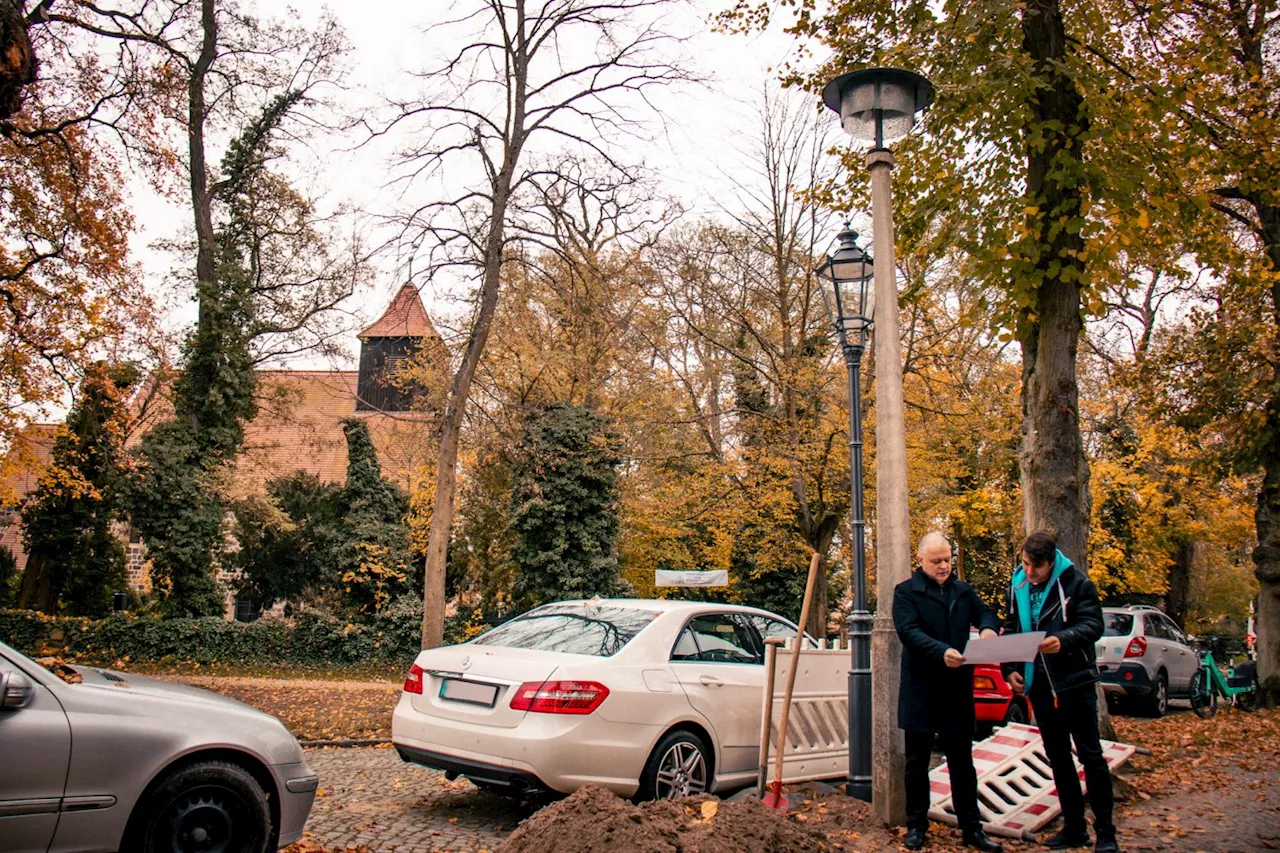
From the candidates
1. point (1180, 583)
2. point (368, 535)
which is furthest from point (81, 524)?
point (1180, 583)

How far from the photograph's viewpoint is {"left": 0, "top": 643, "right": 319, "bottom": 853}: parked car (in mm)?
4219

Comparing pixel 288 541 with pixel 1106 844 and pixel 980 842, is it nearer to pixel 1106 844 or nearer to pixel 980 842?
pixel 980 842

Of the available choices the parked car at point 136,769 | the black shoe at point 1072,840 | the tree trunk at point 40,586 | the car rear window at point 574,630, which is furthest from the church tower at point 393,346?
the black shoe at point 1072,840

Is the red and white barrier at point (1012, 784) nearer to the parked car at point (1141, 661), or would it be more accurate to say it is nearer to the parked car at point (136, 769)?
the parked car at point (136, 769)

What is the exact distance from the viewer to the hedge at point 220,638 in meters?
24.3

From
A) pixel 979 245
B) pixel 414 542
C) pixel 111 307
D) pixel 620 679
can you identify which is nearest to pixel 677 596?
pixel 414 542

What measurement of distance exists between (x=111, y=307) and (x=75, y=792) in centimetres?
1982

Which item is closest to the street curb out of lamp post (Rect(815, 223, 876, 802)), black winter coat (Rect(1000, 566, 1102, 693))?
lamp post (Rect(815, 223, 876, 802))

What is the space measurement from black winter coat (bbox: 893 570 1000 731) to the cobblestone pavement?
2742 millimetres

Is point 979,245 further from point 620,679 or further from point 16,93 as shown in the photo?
point 16,93

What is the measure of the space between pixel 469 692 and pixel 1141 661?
12940 millimetres

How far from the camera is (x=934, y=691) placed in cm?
554

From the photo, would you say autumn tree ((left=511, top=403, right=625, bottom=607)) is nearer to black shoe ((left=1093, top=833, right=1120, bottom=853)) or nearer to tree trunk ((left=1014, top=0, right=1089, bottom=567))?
tree trunk ((left=1014, top=0, right=1089, bottom=567))

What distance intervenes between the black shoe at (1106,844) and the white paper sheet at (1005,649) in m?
1.09
